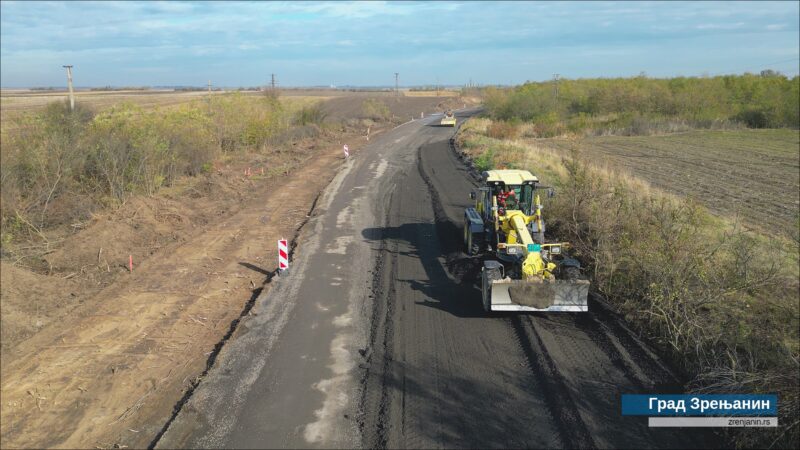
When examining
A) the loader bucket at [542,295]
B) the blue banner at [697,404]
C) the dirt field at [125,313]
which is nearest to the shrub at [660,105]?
the dirt field at [125,313]

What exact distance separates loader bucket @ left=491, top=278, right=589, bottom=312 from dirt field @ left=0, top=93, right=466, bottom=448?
5297 millimetres

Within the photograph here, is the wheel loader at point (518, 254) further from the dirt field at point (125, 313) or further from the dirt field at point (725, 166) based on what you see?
the dirt field at point (125, 313)

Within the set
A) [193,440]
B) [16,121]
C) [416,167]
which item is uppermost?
[16,121]

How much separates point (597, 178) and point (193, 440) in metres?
12.8

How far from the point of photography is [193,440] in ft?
22.0

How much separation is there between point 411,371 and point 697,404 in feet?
13.2

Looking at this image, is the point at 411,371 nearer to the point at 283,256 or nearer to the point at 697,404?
the point at 697,404

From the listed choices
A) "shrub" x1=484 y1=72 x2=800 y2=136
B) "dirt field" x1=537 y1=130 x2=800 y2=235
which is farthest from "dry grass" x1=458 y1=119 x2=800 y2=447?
"shrub" x1=484 y1=72 x2=800 y2=136

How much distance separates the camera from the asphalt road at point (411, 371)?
6.75m

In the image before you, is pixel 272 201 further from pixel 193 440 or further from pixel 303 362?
pixel 193 440

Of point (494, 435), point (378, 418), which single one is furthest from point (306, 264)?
point (494, 435)

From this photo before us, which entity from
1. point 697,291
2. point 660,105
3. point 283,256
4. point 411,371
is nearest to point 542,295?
point 697,291

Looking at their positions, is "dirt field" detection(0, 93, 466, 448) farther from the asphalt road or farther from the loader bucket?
the loader bucket

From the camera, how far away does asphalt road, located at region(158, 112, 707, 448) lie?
6.75 meters
